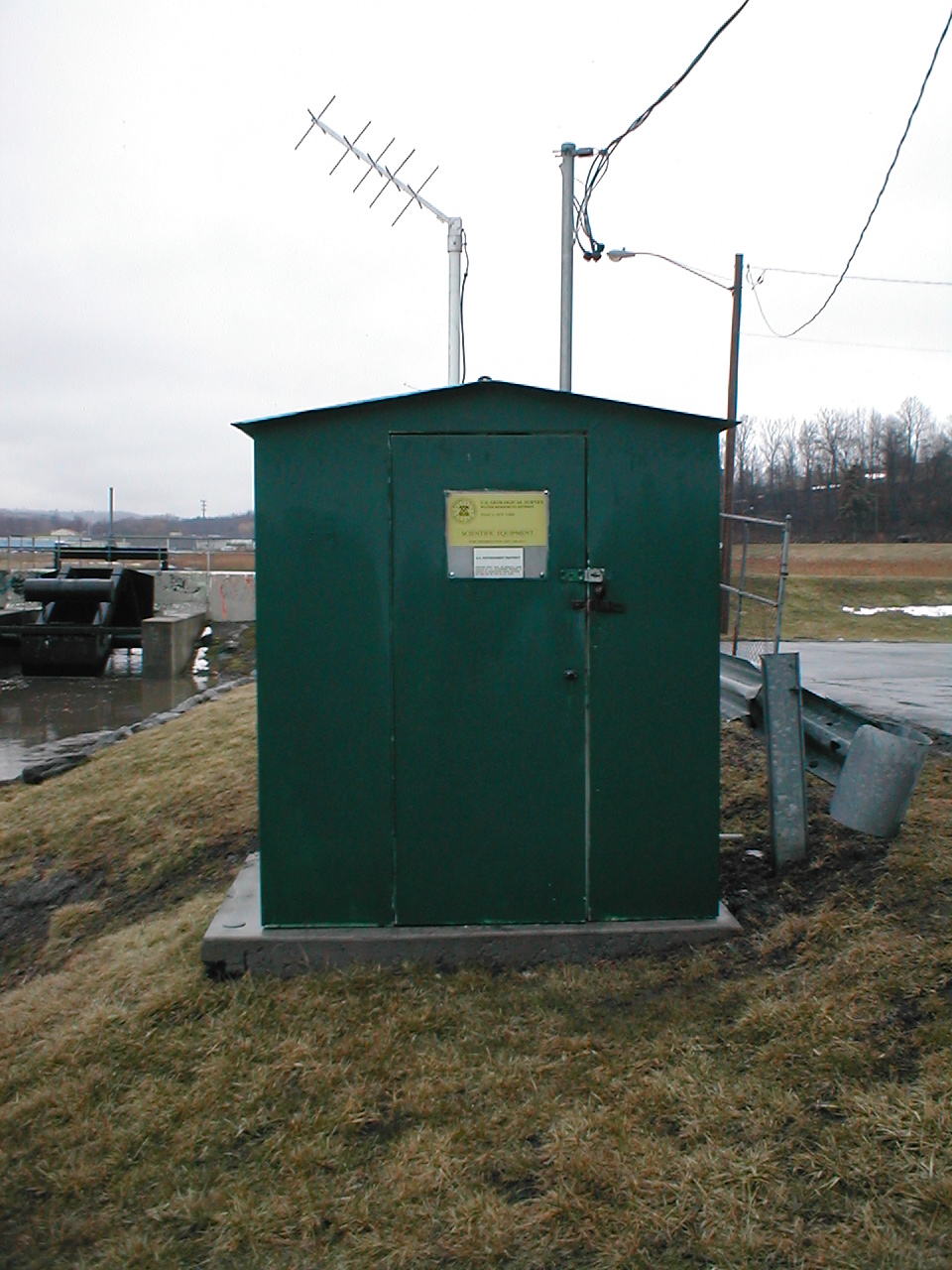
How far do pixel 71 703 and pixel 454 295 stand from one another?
1124 centimetres

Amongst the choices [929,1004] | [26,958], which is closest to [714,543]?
[929,1004]

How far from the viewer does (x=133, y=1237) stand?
2.87 meters

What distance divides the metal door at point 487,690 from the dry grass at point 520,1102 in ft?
1.31

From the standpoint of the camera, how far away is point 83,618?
24.5 metres

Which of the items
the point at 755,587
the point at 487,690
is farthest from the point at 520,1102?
the point at 755,587

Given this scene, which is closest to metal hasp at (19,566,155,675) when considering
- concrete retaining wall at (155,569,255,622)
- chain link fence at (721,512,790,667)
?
concrete retaining wall at (155,569,255,622)

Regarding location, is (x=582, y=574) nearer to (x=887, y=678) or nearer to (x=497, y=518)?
(x=497, y=518)

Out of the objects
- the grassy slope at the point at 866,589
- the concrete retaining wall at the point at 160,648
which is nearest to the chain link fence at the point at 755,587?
the grassy slope at the point at 866,589

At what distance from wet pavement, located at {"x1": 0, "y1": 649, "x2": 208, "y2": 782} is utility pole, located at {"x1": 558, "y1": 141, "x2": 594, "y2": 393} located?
281 inches

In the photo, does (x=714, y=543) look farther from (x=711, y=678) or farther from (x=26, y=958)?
(x=26, y=958)

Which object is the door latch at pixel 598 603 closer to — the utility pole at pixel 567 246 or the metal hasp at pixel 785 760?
the metal hasp at pixel 785 760

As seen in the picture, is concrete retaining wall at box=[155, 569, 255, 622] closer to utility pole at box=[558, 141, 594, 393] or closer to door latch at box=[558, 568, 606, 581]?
utility pole at box=[558, 141, 594, 393]

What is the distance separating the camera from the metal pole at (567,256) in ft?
34.7

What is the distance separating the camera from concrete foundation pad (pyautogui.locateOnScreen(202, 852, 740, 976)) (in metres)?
4.25
